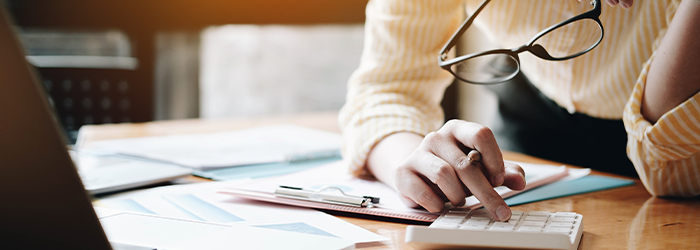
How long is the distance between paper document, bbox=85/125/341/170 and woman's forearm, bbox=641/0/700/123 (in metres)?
0.52

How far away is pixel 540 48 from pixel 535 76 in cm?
37

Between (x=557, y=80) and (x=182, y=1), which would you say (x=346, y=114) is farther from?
(x=182, y=1)

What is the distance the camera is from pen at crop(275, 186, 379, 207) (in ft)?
1.90

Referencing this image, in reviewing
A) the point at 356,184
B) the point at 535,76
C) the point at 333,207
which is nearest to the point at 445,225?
the point at 333,207

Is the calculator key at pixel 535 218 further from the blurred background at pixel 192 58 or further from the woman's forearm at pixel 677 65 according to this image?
the blurred background at pixel 192 58

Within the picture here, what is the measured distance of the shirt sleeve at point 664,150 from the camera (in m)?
0.60

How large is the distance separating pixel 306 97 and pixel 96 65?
101 centimetres

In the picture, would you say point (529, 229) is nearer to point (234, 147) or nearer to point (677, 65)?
point (677, 65)

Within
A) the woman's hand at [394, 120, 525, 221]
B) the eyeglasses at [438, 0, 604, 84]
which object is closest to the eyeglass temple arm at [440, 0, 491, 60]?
the eyeglasses at [438, 0, 604, 84]

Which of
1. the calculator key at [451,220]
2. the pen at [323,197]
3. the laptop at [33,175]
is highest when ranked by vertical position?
the laptop at [33,175]

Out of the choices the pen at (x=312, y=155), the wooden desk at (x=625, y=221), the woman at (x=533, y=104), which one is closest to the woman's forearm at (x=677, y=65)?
the woman at (x=533, y=104)

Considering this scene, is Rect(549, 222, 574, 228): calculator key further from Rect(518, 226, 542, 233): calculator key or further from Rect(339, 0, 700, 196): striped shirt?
Rect(339, 0, 700, 196): striped shirt

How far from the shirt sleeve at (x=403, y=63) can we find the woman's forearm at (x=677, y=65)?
12.2 inches

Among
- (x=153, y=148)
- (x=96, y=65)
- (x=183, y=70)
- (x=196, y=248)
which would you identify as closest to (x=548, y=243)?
(x=196, y=248)
